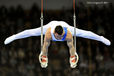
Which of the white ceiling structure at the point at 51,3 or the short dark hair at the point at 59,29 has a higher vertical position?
the white ceiling structure at the point at 51,3

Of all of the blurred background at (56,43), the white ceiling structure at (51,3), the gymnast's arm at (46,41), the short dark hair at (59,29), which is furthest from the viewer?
the white ceiling structure at (51,3)

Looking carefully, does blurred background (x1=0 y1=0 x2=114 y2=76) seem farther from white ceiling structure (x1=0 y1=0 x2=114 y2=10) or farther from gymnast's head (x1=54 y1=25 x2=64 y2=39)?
gymnast's head (x1=54 y1=25 x2=64 y2=39)

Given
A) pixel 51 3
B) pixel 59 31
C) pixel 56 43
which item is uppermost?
pixel 51 3

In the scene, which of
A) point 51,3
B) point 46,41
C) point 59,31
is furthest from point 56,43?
point 59,31

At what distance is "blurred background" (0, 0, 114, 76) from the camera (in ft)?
29.0

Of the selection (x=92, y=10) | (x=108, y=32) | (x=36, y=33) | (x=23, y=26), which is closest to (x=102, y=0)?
(x=92, y=10)

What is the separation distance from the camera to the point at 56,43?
9.24m

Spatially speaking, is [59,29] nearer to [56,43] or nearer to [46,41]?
[46,41]

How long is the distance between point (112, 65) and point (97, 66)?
1.68 feet

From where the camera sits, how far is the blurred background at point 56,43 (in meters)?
8.84

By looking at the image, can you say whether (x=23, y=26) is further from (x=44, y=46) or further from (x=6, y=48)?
(x=44, y=46)

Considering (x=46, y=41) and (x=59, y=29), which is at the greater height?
(x=59, y=29)

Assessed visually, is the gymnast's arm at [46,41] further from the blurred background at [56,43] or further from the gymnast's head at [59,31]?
the blurred background at [56,43]

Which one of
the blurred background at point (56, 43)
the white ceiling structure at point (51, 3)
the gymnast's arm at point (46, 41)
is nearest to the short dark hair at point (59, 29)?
the gymnast's arm at point (46, 41)
